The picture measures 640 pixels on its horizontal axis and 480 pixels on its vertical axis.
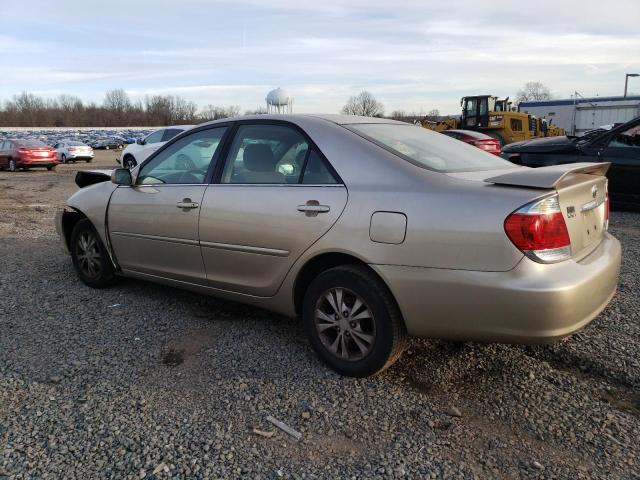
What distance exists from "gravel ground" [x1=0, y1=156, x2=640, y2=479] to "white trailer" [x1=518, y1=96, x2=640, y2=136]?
36.6 m

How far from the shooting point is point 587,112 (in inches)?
1487

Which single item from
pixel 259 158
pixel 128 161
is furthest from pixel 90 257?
pixel 128 161

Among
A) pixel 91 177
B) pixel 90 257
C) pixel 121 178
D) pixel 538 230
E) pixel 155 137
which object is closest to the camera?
pixel 538 230

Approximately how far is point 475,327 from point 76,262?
3954 millimetres

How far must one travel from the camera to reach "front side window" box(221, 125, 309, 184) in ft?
11.3

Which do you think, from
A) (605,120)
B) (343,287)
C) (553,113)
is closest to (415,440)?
(343,287)

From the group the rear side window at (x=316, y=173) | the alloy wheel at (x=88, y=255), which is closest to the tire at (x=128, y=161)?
the alloy wheel at (x=88, y=255)

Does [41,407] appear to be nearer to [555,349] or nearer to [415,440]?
[415,440]

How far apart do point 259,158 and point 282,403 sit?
167 centimetres

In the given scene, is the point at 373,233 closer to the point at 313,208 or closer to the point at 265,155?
the point at 313,208

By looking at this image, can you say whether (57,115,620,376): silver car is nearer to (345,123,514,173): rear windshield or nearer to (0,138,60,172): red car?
(345,123,514,173): rear windshield

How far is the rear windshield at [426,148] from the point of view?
3.20m

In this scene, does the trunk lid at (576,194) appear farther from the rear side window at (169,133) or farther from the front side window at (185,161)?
the rear side window at (169,133)

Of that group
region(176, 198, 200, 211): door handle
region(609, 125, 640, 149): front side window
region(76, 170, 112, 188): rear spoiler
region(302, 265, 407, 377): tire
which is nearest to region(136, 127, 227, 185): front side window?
region(176, 198, 200, 211): door handle
